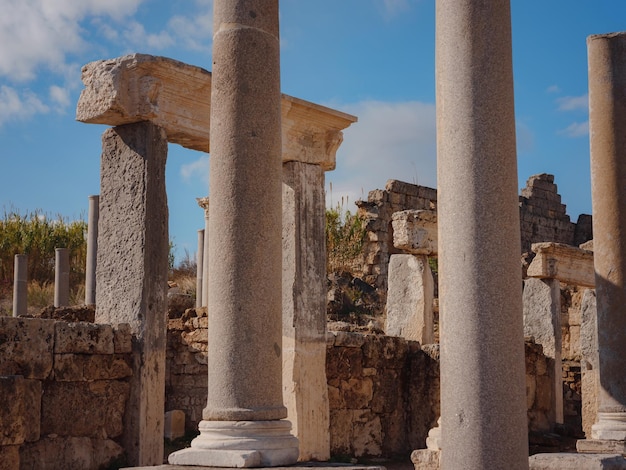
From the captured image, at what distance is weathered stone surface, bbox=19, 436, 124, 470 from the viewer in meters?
7.43

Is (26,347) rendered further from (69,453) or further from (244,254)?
(244,254)

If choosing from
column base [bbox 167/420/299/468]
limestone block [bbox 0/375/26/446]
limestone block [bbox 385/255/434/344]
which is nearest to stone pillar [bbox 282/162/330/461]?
limestone block [bbox 0/375/26/446]

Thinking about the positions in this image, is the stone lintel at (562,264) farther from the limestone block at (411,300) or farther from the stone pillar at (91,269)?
the stone pillar at (91,269)

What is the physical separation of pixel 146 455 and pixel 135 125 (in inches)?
122

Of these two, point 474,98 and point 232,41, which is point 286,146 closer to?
point 232,41

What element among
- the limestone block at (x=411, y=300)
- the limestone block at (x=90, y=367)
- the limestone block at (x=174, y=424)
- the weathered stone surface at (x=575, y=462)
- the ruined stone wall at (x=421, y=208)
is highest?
the ruined stone wall at (x=421, y=208)

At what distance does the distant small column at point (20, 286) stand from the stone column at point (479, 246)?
13.5 m

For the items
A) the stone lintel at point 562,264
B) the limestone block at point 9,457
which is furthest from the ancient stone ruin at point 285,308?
the stone lintel at point 562,264

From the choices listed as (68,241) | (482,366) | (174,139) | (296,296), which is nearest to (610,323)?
(296,296)

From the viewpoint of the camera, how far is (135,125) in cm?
886

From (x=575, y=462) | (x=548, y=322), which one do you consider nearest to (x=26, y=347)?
(x=575, y=462)

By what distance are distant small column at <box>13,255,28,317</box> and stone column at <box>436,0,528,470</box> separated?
1346 cm

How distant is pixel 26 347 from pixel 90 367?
70 cm

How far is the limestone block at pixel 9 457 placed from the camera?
6945 millimetres
